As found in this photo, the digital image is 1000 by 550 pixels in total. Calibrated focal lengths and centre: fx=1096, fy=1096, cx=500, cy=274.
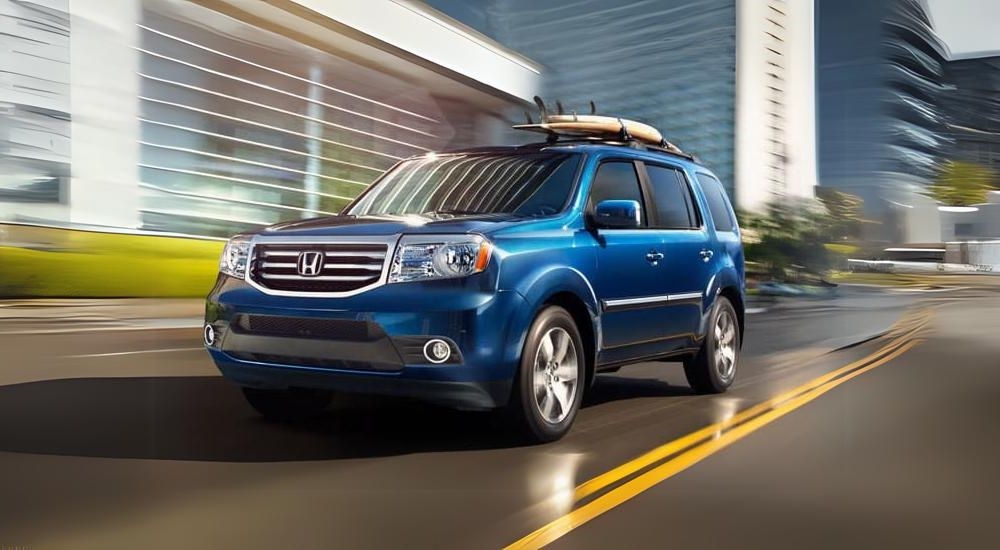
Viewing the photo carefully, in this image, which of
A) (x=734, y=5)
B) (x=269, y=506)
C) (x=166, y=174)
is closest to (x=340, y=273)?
(x=269, y=506)

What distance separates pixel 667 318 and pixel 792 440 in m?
1.36

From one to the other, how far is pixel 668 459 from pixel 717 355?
2921mm

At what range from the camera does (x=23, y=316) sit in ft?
56.2

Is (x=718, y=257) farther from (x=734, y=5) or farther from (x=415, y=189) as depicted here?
(x=734, y=5)

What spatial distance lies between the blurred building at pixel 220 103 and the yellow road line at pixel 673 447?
18741 millimetres

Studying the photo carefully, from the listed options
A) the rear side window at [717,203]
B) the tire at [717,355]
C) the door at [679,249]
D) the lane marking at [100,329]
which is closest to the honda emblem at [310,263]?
the door at [679,249]

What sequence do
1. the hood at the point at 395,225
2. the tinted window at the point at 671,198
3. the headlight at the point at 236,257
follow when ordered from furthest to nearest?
the tinted window at the point at 671,198
the headlight at the point at 236,257
the hood at the point at 395,225

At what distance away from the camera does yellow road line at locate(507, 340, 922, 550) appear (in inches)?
174

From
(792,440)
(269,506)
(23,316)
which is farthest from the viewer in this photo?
(23,316)

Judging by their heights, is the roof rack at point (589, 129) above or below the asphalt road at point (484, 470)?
above

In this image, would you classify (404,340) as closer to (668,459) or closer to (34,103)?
(668,459)

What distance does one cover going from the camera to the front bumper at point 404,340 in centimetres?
577

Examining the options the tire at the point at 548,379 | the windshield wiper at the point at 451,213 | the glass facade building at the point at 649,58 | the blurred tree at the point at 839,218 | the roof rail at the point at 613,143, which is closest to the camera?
the tire at the point at 548,379

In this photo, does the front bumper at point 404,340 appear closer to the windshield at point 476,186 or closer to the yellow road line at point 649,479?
the yellow road line at point 649,479
